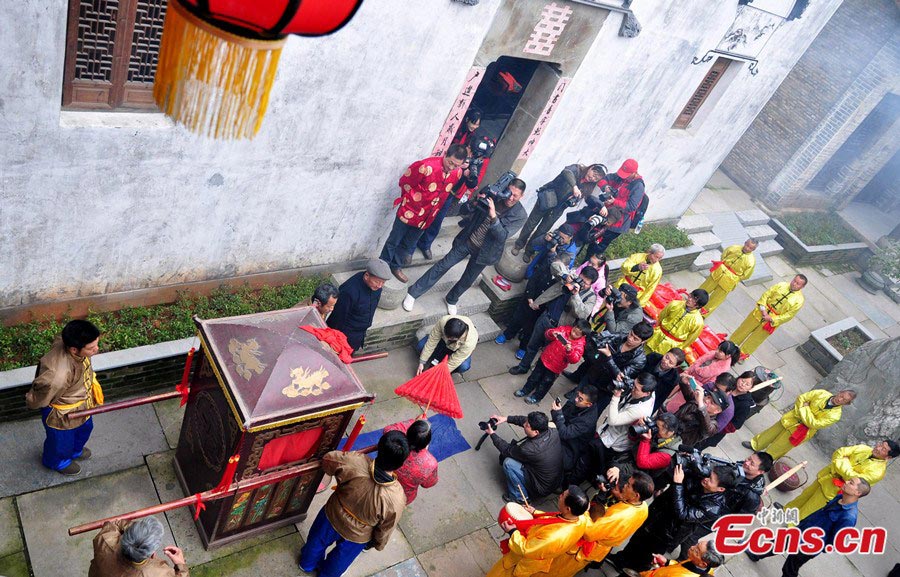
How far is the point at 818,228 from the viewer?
696 inches

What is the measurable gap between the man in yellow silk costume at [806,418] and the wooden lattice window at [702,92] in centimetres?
597

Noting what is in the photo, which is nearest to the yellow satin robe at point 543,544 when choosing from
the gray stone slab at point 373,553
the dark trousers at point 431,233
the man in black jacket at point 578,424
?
the gray stone slab at point 373,553

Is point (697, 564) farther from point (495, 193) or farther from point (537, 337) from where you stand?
point (495, 193)

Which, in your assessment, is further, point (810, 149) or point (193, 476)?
point (810, 149)

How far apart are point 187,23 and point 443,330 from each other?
471 centimetres

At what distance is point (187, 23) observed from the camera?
2.92 m

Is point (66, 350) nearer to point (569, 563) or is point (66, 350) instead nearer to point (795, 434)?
point (569, 563)

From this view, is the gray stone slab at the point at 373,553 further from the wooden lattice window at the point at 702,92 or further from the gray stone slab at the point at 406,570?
the wooden lattice window at the point at 702,92

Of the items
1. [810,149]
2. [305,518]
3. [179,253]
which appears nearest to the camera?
[305,518]

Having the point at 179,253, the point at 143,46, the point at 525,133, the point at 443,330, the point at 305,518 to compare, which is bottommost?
the point at 305,518

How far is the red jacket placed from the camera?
8.07 m

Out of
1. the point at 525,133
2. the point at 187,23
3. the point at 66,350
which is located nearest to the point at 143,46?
the point at 66,350

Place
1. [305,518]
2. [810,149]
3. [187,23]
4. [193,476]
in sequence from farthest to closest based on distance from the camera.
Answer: [810,149] → [305,518] → [193,476] → [187,23]

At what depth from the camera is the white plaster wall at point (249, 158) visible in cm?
559
